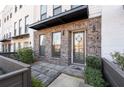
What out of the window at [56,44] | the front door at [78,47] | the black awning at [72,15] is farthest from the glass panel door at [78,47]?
the window at [56,44]

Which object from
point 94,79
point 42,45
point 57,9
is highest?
point 57,9

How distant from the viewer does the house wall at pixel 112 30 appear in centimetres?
466

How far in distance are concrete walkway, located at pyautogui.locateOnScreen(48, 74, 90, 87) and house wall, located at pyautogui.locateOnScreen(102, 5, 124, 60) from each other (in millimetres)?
1582

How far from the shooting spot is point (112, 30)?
16.0ft

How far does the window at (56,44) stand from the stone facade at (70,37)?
0.25m

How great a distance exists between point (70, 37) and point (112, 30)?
2.60 meters

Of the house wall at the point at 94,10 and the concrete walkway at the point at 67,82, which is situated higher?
the house wall at the point at 94,10

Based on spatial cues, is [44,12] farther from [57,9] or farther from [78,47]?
[78,47]

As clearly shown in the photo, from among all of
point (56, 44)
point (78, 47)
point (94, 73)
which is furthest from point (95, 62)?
point (56, 44)

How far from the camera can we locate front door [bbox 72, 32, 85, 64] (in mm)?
6489

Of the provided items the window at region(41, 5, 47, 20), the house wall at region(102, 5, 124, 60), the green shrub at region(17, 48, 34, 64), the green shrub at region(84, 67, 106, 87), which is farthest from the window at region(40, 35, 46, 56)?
the green shrub at region(84, 67, 106, 87)

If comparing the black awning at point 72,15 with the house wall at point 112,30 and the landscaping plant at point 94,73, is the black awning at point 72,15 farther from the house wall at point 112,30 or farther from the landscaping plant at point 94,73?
A: the landscaping plant at point 94,73
